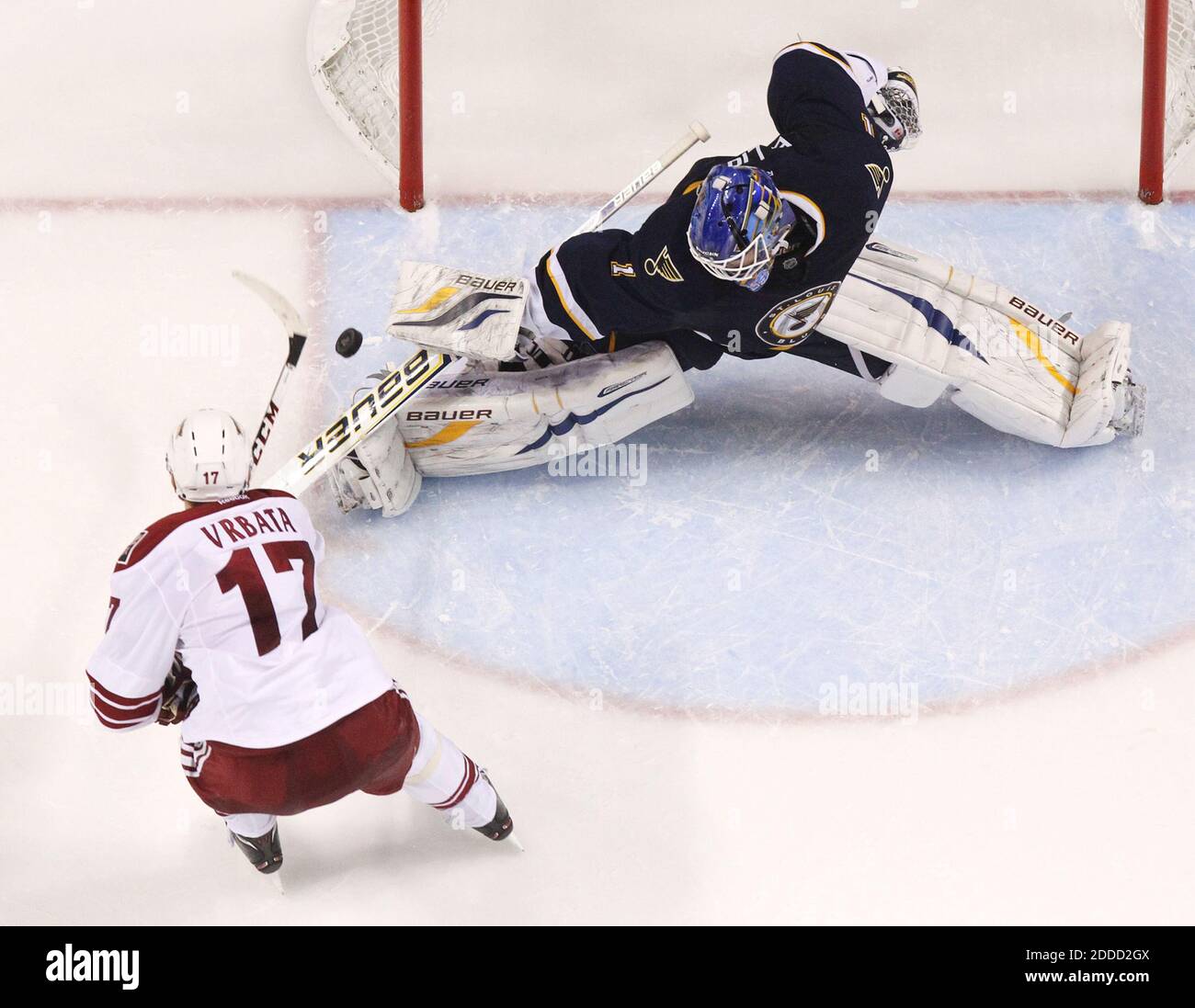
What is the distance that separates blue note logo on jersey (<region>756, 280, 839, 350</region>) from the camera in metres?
3.77

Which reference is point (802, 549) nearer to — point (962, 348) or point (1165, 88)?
point (962, 348)

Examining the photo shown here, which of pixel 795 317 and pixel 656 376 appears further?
pixel 656 376

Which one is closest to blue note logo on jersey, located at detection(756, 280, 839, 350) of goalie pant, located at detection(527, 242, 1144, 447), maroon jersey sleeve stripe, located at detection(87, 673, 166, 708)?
goalie pant, located at detection(527, 242, 1144, 447)

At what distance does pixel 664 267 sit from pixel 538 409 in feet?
1.70

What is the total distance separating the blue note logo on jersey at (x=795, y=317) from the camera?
3.77 meters

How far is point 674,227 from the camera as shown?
374cm

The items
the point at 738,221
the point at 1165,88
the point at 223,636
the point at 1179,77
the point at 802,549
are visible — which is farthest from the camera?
the point at 1179,77

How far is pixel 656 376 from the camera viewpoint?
4.08 metres

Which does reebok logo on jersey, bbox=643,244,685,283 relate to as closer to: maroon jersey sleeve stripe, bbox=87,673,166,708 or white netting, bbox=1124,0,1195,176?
maroon jersey sleeve stripe, bbox=87,673,166,708

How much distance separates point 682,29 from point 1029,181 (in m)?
1.08

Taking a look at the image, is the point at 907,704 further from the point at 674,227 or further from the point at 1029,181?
the point at 1029,181

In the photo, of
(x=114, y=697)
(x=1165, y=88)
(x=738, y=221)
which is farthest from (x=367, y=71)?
(x=114, y=697)

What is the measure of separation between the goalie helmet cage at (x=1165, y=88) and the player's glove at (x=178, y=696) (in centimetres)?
284

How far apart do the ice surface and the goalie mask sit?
0.70m
